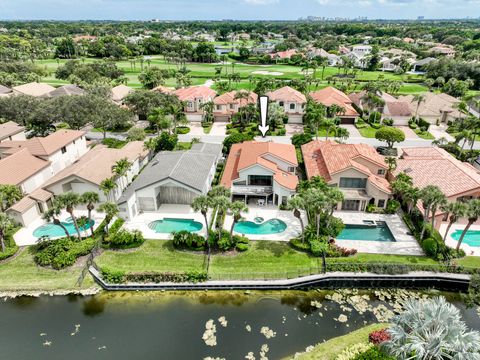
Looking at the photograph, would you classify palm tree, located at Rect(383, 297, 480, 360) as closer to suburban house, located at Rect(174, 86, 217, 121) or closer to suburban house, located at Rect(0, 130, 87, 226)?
suburban house, located at Rect(0, 130, 87, 226)

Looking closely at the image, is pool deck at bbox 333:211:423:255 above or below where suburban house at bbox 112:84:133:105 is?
below

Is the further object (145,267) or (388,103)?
(388,103)

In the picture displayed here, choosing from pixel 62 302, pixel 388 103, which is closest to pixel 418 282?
pixel 62 302

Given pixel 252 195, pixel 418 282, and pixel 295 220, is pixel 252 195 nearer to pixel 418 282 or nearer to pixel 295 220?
pixel 295 220

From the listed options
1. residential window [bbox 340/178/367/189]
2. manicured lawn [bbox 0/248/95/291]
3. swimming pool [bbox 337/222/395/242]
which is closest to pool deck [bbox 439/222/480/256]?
swimming pool [bbox 337/222/395/242]

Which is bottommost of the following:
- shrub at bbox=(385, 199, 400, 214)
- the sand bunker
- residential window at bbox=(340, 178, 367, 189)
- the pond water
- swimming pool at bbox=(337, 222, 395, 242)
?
the pond water
